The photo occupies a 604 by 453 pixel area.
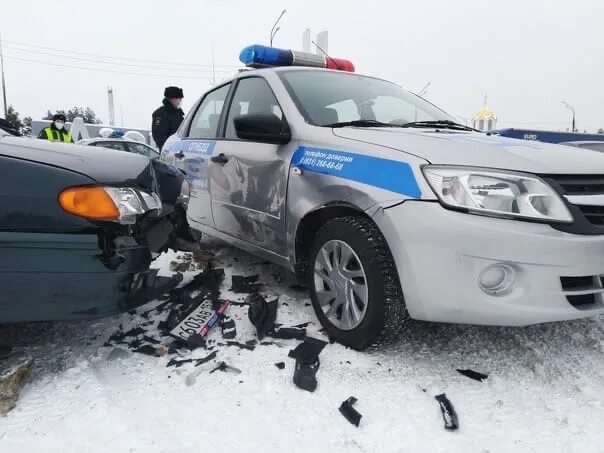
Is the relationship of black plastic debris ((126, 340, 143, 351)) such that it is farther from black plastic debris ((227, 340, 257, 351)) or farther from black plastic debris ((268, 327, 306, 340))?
black plastic debris ((268, 327, 306, 340))

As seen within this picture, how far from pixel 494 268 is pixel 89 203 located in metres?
1.68

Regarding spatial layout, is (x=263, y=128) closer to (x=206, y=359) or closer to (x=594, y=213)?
(x=206, y=359)

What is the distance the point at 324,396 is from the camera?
1960mm

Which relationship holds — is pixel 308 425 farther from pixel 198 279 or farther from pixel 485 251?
pixel 198 279

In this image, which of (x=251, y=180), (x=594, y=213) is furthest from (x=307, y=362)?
(x=594, y=213)

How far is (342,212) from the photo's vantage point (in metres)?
2.39

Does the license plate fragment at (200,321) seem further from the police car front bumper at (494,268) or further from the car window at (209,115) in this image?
the car window at (209,115)

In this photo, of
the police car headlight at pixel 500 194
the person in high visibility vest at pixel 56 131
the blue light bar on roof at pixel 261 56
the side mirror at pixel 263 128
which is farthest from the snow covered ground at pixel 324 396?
the person in high visibility vest at pixel 56 131

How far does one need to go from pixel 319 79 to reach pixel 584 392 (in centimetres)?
231

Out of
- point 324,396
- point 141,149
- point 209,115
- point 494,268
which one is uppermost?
point 209,115

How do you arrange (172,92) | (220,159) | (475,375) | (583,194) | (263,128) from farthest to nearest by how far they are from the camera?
(172,92)
(220,159)
(263,128)
(475,375)
(583,194)

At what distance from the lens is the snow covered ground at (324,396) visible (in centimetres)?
168

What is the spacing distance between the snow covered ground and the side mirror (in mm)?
1103

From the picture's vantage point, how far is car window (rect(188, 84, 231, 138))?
11.7ft
